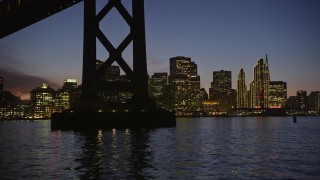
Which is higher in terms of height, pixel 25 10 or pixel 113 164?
pixel 25 10

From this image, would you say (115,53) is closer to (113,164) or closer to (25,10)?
(25,10)

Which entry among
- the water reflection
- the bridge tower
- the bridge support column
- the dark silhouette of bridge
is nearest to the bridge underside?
the dark silhouette of bridge

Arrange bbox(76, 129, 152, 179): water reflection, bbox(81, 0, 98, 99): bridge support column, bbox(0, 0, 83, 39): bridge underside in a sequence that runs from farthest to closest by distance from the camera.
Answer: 1. bbox(81, 0, 98, 99): bridge support column
2. bbox(0, 0, 83, 39): bridge underside
3. bbox(76, 129, 152, 179): water reflection

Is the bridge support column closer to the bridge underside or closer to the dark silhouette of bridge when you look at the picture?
the dark silhouette of bridge

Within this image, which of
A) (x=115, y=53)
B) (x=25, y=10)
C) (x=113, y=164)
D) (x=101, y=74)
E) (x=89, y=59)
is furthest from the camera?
(x=115, y=53)

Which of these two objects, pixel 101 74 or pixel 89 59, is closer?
pixel 89 59

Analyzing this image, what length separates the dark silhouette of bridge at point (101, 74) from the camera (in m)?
50.2

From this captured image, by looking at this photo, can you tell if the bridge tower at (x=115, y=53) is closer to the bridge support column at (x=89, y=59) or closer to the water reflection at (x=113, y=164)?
the bridge support column at (x=89, y=59)

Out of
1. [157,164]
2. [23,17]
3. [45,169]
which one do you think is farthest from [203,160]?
[23,17]

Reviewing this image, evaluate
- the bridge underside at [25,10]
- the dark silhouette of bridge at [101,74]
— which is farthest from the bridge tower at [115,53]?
the bridge underside at [25,10]

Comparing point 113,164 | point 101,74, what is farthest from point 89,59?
point 113,164

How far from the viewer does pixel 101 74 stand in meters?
50.5

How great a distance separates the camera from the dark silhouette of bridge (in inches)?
1975

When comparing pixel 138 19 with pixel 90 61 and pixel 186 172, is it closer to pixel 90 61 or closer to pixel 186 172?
pixel 90 61
